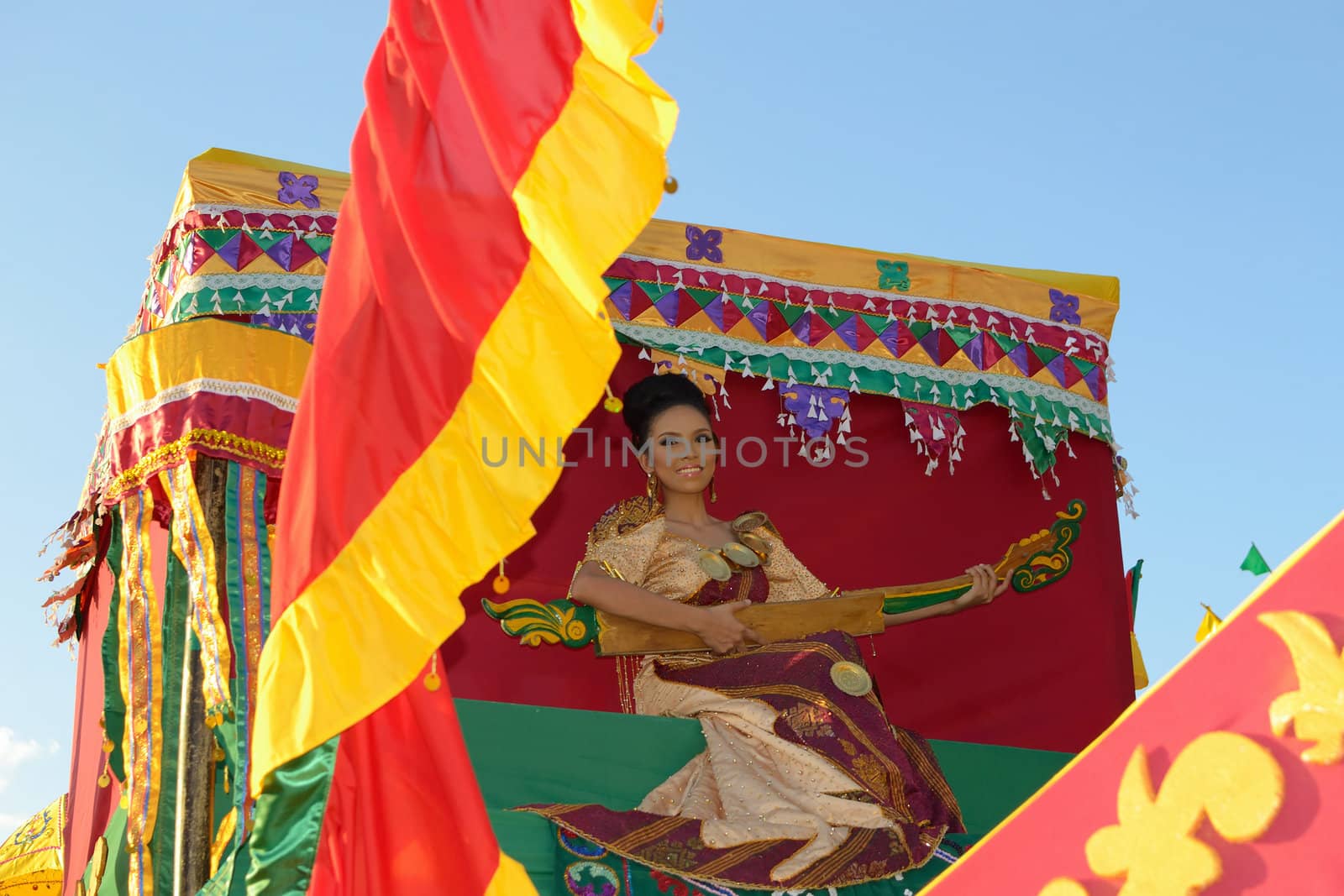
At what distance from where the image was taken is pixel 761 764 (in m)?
3.54

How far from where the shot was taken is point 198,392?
3.27 m

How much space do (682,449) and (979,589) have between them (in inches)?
41.8

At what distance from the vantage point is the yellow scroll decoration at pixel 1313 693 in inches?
42.0

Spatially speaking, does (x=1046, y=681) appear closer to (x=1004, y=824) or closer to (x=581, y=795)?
(x=581, y=795)

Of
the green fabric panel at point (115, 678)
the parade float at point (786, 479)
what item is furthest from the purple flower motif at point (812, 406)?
the green fabric panel at point (115, 678)

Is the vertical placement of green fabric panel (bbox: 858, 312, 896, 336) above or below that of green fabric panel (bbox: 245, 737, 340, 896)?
above

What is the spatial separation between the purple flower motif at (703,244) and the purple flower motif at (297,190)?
1333mm

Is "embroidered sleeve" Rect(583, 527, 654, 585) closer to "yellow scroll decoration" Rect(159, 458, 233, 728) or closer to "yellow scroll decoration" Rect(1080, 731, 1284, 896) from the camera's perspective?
"yellow scroll decoration" Rect(159, 458, 233, 728)

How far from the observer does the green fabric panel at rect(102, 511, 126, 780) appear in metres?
3.33

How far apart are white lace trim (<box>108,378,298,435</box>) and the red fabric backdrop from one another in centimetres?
162

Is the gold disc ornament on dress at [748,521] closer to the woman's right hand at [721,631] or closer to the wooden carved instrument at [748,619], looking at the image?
the wooden carved instrument at [748,619]

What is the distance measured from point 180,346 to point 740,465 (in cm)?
230

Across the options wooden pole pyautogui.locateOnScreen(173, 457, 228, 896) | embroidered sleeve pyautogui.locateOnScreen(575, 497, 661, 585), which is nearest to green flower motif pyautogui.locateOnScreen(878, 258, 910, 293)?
embroidered sleeve pyautogui.locateOnScreen(575, 497, 661, 585)

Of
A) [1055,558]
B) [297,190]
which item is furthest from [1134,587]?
[297,190]
